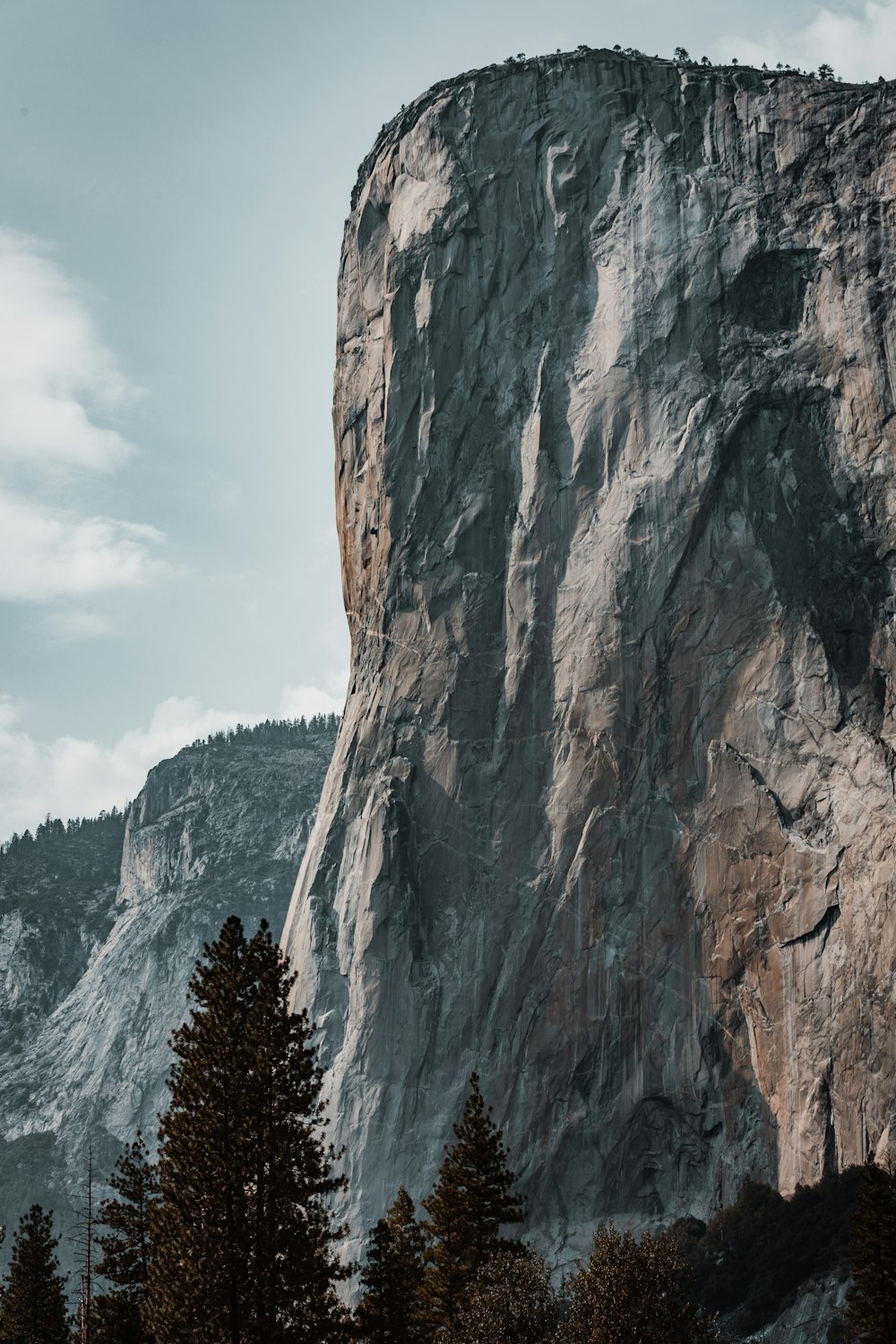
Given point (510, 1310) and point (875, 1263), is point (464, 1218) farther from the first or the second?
point (875, 1263)

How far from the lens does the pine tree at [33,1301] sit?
53.5 m

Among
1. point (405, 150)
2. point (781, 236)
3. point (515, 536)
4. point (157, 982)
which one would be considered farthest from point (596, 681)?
point (157, 982)

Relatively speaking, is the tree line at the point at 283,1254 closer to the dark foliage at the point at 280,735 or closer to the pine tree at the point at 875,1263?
the pine tree at the point at 875,1263

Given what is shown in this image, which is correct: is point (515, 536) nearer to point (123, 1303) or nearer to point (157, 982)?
point (123, 1303)

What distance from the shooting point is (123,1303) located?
41000 millimetres

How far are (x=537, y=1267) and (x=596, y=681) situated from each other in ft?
110

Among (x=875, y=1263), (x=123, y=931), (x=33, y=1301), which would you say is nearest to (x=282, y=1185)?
(x=875, y=1263)

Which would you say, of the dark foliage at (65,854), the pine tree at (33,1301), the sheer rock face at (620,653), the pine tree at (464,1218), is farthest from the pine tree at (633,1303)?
the dark foliage at (65,854)

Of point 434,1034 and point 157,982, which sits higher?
point 157,982

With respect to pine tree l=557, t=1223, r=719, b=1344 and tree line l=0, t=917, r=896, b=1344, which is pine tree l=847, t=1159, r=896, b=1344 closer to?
tree line l=0, t=917, r=896, b=1344

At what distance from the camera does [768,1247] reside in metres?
53.4

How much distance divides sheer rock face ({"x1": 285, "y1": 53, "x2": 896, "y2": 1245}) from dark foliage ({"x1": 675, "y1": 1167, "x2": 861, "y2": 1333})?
1.78 m

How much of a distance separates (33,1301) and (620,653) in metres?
35.5

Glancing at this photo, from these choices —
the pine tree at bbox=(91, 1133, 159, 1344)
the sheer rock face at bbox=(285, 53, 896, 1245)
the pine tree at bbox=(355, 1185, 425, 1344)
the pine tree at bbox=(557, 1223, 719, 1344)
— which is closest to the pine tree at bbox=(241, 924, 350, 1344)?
the pine tree at bbox=(557, 1223, 719, 1344)
